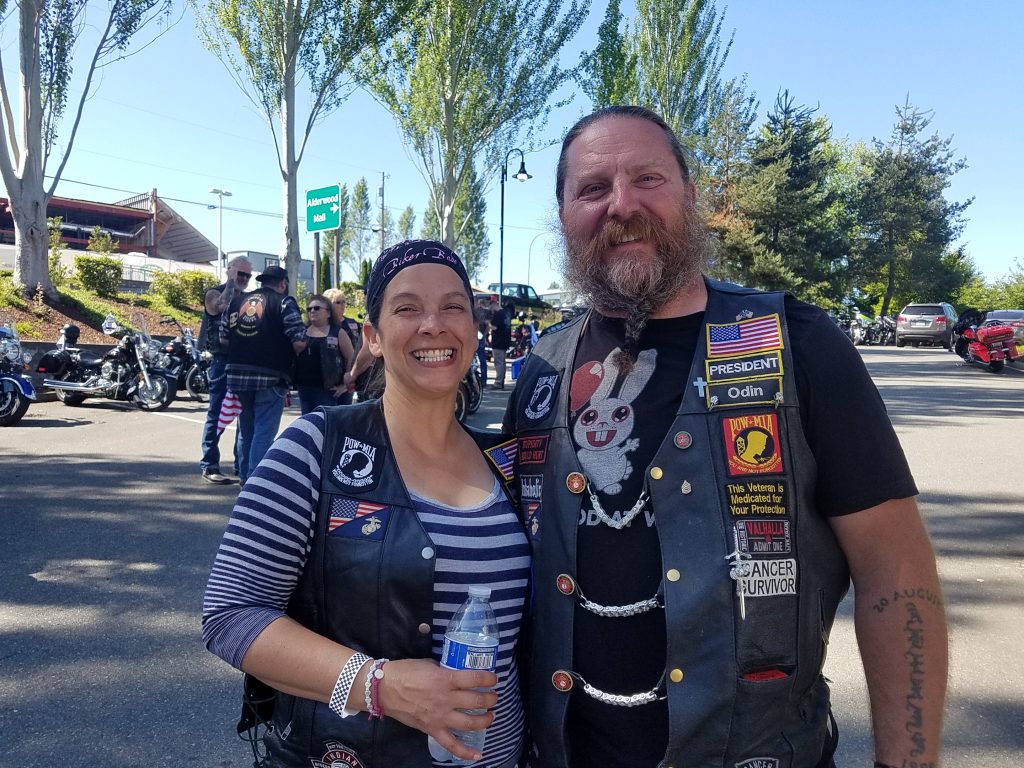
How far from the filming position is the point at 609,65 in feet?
87.9

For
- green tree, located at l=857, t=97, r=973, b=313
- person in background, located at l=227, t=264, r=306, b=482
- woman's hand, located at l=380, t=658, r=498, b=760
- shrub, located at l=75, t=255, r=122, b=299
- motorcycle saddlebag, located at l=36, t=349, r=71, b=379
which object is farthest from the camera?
green tree, located at l=857, t=97, r=973, b=313

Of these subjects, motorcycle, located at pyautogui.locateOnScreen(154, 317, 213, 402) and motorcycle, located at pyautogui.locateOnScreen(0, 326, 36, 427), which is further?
motorcycle, located at pyautogui.locateOnScreen(154, 317, 213, 402)

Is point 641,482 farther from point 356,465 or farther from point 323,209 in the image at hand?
point 323,209

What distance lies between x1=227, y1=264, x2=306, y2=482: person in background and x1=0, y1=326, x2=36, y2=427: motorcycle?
4771 millimetres

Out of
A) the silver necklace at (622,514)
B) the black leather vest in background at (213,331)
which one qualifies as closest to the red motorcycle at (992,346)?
the black leather vest in background at (213,331)

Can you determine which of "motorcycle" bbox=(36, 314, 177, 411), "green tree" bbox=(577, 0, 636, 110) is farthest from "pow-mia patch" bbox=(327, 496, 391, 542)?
"green tree" bbox=(577, 0, 636, 110)

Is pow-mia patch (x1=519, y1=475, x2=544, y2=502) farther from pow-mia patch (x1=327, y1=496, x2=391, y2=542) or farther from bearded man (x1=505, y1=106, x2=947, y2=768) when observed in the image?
pow-mia patch (x1=327, y1=496, x2=391, y2=542)

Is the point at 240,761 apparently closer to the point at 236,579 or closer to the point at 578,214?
the point at 236,579

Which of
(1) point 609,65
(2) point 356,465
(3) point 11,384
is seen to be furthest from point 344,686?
(1) point 609,65

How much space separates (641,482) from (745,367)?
0.33 meters

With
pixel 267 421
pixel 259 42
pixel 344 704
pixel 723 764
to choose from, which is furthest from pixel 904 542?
pixel 259 42

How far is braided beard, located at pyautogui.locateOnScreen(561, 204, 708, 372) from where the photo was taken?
5.67ft

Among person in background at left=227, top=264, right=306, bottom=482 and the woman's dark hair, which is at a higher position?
the woman's dark hair

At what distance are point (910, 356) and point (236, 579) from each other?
2851cm
